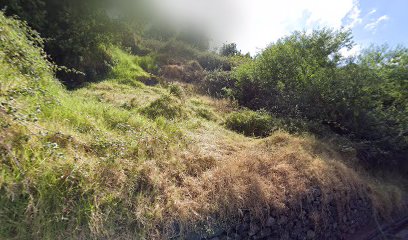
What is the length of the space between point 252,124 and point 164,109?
99.9 inches

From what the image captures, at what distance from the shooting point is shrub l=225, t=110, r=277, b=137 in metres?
6.90

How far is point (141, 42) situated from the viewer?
578 inches

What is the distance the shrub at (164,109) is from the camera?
5766 millimetres

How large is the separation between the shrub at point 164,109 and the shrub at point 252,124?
1.51 metres

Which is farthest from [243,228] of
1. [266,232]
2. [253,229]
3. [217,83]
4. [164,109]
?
[217,83]

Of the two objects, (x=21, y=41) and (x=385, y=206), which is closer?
(x=21, y=41)

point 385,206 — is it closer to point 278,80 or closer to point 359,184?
point 359,184

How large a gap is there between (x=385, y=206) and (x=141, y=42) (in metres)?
13.4

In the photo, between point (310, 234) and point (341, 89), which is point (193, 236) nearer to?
point (310, 234)

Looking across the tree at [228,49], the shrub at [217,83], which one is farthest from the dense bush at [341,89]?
the tree at [228,49]

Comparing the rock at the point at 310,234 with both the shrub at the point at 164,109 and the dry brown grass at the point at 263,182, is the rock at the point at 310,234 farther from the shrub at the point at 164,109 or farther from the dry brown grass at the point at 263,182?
the shrub at the point at 164,109

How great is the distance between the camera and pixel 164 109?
6000 mm

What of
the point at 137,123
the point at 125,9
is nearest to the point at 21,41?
the point at 137,123

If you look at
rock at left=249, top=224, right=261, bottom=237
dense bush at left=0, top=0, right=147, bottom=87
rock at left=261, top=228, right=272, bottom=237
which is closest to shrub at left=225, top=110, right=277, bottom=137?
rock at left=261, top=228, right=272, bottom=237
